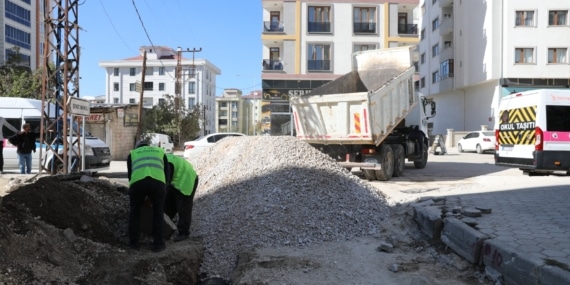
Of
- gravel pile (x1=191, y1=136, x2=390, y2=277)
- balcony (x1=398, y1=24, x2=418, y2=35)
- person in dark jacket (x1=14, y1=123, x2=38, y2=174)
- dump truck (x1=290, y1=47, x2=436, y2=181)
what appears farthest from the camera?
balcony (x1=398, y1=24, x2=418, y2=35)

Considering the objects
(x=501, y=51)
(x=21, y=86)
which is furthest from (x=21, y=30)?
(x=501, y=51)

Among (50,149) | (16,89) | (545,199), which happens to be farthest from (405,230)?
(16,89)

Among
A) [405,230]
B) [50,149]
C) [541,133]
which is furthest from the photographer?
[50,149]

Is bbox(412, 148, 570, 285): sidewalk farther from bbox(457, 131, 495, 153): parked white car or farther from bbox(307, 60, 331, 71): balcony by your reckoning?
bbox(307, 60, 331, 71): balcony

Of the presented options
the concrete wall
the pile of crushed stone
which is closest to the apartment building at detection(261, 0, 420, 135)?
the concrete wall

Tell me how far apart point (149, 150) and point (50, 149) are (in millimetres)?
8776

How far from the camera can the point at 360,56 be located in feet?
45.7

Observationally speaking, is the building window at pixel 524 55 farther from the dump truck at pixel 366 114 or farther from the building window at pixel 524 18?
the dump truck at pixel 366 114

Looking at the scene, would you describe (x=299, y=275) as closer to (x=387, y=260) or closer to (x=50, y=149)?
(x=387, y=260)

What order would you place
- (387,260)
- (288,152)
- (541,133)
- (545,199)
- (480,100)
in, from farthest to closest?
(480,100)
(541,133)
(288,152)
(545,199)
(387,260)

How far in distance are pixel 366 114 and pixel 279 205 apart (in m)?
5.20

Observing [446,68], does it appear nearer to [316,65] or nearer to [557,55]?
[557,55]

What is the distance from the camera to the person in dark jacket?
1269 centimetres

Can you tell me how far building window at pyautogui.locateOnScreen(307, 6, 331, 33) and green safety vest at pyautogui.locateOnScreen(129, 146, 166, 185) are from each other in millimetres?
33118
